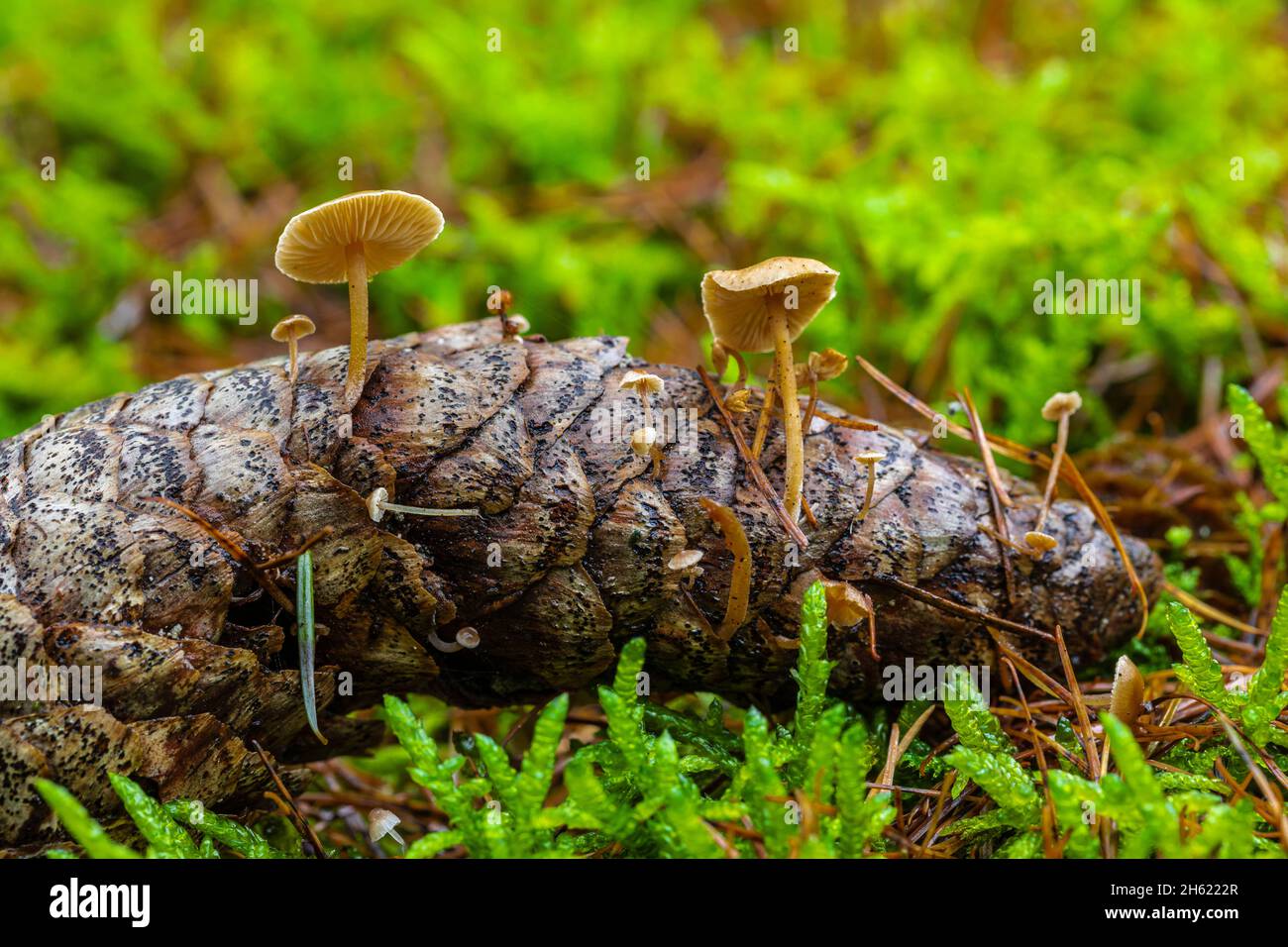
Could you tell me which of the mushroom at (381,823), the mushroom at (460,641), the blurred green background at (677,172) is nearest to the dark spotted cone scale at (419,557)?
the mushroom at (460,641)

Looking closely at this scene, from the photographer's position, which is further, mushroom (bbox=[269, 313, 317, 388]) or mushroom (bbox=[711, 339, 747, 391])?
mushroom (bbox=[711, 339, 747, 391])

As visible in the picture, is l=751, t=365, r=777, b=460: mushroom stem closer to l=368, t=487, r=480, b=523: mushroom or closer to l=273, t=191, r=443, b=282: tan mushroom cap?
l=368, t=487, r=480, b=523: mushroom

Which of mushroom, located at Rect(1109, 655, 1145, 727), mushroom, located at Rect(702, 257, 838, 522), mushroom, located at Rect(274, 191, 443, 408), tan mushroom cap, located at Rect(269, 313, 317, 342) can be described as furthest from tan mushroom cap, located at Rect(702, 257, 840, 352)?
mushroom, located at Rect(1109, 655, 1145, 727)

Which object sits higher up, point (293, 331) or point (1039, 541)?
point (293, 331)

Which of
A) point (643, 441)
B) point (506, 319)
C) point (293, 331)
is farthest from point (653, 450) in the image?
point (293, 331)

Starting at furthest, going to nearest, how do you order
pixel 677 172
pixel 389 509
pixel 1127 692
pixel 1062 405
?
pixel 677 172 < pixel 1062 405 < pixel 1127 692 < pixel 389 509

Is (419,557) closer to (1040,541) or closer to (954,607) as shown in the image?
(954,607)

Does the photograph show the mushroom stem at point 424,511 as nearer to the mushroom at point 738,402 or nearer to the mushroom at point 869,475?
the mushroom at point 738,402
